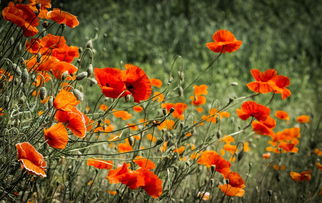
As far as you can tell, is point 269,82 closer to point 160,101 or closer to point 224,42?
point 224,42

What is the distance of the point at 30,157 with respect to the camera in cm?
117

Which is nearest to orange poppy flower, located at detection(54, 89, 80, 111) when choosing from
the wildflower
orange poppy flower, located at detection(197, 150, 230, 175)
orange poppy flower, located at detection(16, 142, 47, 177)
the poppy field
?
the poppy field

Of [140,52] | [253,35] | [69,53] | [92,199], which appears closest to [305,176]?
[92,199]

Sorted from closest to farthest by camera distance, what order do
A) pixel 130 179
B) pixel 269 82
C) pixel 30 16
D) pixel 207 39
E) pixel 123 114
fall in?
pixel 130 179 → pixel 30 16 → pixel 269 82 → pixel 123 114 → pixel 207 39

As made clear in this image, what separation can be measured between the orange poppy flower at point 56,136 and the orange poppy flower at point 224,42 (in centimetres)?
84

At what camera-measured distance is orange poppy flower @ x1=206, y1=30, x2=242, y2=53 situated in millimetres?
1690

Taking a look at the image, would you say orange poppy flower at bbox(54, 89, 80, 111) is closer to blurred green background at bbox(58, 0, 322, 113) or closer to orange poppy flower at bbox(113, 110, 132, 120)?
orange poppy flower at bbox(113, 110, 132, 120)

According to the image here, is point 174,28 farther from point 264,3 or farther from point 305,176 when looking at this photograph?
point 305,176

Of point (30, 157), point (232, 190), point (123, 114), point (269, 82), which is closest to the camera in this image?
point (30, 157)

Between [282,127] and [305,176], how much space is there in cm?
214

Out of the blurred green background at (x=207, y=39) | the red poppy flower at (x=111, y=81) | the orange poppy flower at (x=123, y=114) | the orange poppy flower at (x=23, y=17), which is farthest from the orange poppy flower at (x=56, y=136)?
the blurred green background at (x=207, y=39)

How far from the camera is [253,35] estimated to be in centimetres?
671

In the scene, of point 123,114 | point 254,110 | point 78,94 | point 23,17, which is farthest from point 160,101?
point 23,17

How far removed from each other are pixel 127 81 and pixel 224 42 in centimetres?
55
